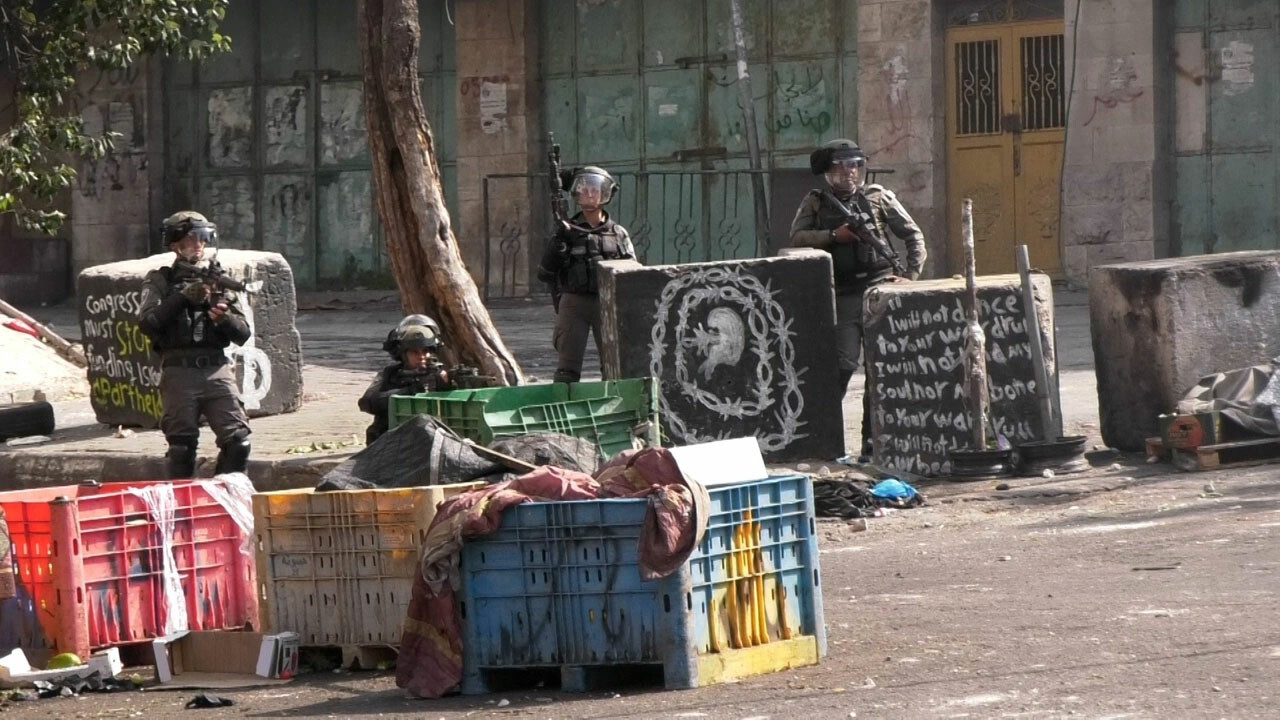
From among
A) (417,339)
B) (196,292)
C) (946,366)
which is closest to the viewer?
(417,339)

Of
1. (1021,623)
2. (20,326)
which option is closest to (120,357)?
(20,326)

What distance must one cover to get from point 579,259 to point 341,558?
179 inches

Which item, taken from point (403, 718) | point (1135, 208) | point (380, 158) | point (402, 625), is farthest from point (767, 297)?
point (1135, 208)

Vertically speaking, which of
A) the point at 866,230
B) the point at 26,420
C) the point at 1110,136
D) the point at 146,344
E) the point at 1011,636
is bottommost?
the point at 1011,636

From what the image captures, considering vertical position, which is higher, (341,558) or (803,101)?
(803,101)

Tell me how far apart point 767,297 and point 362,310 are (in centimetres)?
1229

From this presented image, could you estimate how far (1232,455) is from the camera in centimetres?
1010

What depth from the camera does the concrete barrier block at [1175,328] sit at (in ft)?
34.7

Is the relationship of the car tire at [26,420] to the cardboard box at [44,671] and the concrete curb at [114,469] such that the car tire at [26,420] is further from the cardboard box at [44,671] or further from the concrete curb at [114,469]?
the cardboard box at [44,671]

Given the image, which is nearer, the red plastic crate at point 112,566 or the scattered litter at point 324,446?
the red plastic crate at point 112,566

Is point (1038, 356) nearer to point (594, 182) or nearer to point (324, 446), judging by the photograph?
point (594, 182)

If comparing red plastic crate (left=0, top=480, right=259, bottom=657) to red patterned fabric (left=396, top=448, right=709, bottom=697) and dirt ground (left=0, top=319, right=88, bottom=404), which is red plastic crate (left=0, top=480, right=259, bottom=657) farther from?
dirt ground (left=0, top=319, right=88, bottom=404)

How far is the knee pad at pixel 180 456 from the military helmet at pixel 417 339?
4.96 feet

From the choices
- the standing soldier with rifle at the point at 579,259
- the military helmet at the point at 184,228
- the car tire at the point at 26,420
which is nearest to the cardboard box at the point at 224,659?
the military helmet at the point at 184,228
